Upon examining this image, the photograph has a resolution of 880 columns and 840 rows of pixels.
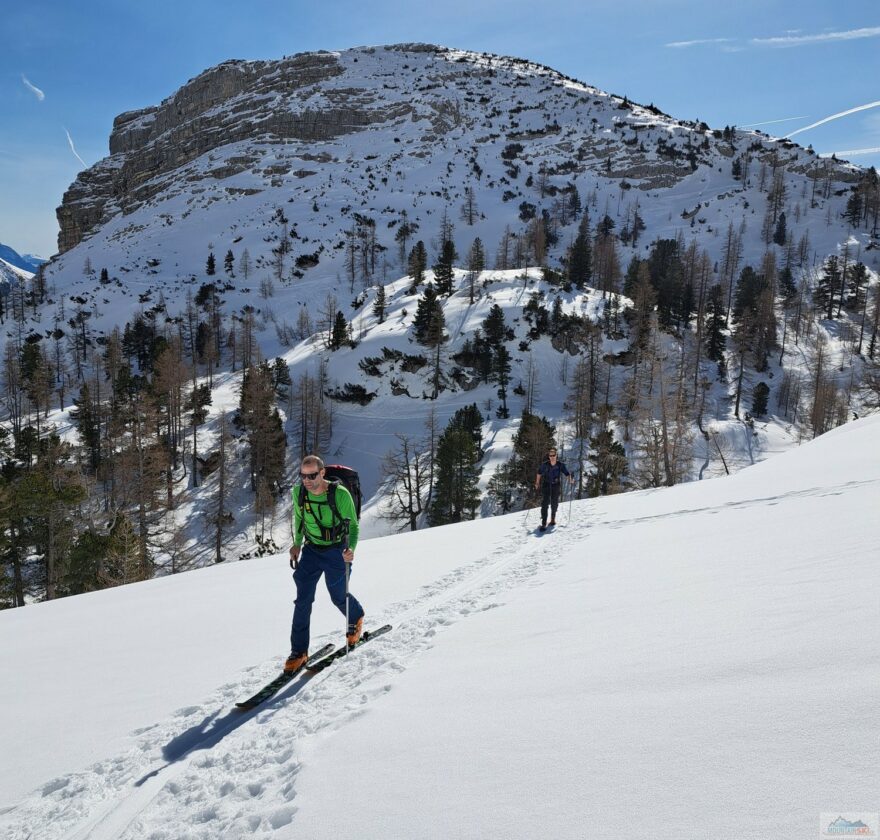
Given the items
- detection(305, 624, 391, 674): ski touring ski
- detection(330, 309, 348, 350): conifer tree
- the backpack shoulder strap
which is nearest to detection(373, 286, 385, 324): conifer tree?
detection(330, 309, 348, 350): conifer tree

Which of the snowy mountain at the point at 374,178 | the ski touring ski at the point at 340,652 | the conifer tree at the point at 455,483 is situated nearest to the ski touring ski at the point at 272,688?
the ski touring ski at the point at 340,652

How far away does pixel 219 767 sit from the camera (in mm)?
3646

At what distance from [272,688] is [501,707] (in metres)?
2.78

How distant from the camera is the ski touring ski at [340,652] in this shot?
5241 mm

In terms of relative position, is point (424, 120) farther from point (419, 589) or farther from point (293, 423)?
point (419, 589)

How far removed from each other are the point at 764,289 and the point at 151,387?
8271cm

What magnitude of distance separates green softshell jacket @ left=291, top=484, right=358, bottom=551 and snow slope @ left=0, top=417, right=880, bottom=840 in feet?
4.60

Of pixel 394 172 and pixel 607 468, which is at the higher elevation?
pixel 394 172

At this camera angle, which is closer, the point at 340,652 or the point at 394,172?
the point at 340,652

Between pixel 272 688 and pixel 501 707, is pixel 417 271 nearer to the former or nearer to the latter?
pixel 272 688

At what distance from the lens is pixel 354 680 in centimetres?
473

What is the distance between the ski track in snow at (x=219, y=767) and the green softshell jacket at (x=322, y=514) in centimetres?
140

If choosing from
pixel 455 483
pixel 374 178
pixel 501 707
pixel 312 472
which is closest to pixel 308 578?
pixel 312 472

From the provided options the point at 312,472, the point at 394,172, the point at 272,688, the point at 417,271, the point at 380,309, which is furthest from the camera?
the point at 394,172
